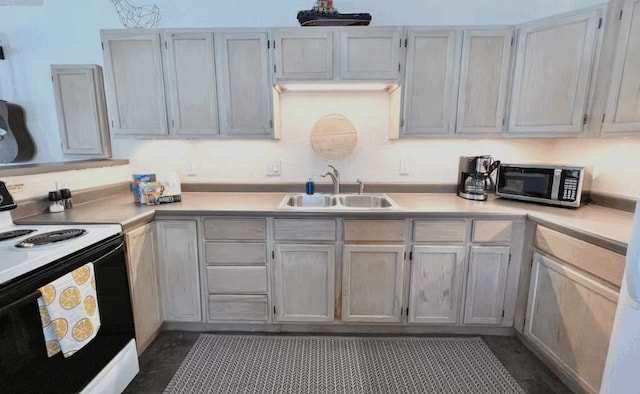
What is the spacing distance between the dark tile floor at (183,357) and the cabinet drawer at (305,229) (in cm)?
97

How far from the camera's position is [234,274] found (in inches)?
78.3

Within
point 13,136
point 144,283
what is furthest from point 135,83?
point 144,283

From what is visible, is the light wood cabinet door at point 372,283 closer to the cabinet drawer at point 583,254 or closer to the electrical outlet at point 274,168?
the cabinet drawer at point 583,254

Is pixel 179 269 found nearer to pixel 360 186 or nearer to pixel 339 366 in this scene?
pixel 339 366

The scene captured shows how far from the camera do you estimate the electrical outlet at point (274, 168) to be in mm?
2480

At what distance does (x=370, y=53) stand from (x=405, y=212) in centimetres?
109

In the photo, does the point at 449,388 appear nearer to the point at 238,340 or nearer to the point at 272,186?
the point at 238,340

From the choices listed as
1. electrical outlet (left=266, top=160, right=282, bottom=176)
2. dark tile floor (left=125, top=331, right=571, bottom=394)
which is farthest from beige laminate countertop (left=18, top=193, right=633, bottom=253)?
dark tile floor (left=125, top=331, right=571, bottom=394)

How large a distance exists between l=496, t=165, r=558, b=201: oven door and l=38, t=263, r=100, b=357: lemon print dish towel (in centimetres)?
254

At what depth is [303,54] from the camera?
1999mm

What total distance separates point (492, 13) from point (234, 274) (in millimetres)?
2696

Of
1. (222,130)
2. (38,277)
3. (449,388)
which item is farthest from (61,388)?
(449,388)

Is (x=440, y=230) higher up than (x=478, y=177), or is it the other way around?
(x=478, y=177)

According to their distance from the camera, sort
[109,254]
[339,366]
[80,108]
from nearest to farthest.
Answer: [109,254], [339,366], [80,108]
